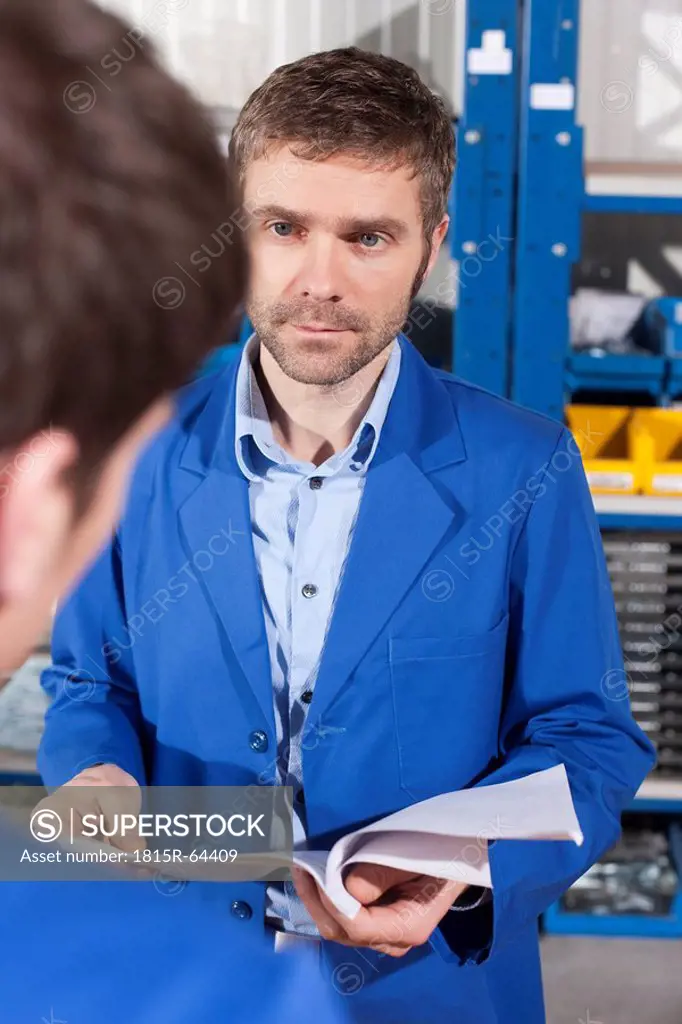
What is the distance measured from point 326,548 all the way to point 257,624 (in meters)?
0.12

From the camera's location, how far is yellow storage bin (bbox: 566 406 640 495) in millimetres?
2207

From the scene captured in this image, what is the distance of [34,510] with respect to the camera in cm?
43

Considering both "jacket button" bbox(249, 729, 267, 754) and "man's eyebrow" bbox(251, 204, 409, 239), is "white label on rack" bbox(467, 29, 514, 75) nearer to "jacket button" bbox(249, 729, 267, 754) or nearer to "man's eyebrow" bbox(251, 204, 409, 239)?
"man's eyebrow" bbox(251, 204, 409, 239)

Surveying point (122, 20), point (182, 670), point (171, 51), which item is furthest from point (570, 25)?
point (122, 20)

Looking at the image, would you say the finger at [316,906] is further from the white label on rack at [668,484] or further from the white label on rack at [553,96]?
the white label on rack at [553,96]

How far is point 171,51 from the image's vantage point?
2.32m

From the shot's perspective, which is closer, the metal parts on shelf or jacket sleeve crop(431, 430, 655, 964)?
jacket sleeve crop(431, 430, 655, 964)

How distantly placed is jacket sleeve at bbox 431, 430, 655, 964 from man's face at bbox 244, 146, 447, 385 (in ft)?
0.93

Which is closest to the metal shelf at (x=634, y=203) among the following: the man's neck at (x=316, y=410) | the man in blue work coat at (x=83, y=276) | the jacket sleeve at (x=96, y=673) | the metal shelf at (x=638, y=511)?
the metal shelf at (x=638, y=511)

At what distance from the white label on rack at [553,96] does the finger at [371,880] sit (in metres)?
1.49

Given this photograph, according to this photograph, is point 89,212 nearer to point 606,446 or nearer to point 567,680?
point 567,680

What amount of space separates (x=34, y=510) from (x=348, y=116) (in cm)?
89

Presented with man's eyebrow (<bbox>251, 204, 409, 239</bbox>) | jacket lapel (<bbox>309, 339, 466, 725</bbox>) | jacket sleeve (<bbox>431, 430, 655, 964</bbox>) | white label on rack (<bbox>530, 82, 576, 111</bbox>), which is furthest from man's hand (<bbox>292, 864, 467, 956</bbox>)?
white label on rack (<bbox>530, 82, 576, 111</bbox>)

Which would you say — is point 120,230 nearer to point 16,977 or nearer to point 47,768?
point 16,977
